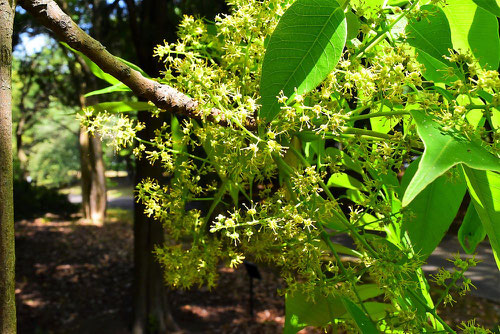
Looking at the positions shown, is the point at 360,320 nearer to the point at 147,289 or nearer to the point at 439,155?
the point at 439,155

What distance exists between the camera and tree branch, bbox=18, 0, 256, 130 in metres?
0.44

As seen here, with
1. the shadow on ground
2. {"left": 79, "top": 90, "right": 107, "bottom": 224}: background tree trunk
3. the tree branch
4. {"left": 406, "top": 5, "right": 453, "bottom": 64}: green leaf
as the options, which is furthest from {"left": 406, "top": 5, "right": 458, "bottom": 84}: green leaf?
{"left": 79, "top": 90, "right": 107, "bottom": 224}: background tree trunk

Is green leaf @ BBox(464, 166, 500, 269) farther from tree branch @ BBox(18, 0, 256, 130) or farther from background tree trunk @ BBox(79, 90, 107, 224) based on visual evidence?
background tree trunk @ BBox(79, 90, 107, 224)

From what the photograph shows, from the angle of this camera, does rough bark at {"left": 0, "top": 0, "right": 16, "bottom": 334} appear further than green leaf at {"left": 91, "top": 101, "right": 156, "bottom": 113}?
No

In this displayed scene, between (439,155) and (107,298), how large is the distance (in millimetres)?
5613

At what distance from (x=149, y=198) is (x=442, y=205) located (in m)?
0.45

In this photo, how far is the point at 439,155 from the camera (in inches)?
13.8

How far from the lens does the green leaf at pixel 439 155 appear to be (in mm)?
331

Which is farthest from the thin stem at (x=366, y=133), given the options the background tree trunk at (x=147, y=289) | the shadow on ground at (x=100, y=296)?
the shadow on ground at (x=100, y=296)

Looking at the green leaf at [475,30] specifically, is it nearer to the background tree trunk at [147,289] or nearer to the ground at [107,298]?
the ground at [107,298]

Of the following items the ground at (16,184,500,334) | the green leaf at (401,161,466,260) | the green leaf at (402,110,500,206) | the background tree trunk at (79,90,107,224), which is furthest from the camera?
the background tree trunk at (79,90,107,224)

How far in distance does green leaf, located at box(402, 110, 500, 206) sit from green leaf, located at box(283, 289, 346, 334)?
37 cm

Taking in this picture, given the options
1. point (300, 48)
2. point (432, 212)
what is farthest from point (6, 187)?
point (432, 212)

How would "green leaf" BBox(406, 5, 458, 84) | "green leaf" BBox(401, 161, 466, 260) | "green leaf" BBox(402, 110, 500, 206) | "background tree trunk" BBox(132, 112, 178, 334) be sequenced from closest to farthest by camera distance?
"green leaf" BBox(402, 110, 500, 206), "green leaf" BBox(406, 5, 458, 84), "green leaf" BBox(401, 161, 466, 260), "background tree trunk" BBox(132, 112, 178, 334)
